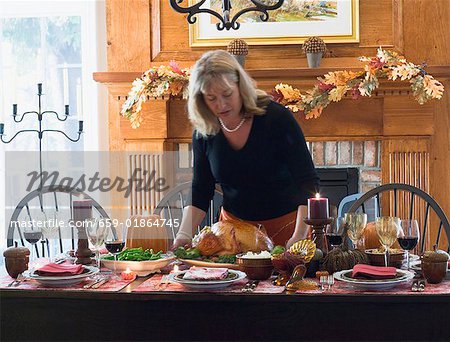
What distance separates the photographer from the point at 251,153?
2.62 meters

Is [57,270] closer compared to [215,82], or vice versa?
[57,270]

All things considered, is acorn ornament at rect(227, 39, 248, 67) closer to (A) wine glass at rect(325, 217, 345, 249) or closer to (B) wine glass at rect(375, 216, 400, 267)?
(A) wine glass at rect(325, 217, 345, 249)

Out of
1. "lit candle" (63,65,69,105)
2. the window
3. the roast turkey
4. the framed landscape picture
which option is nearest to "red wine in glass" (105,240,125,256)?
the roast turkey

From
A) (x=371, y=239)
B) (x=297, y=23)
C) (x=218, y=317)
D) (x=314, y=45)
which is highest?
(x=297, y=23)

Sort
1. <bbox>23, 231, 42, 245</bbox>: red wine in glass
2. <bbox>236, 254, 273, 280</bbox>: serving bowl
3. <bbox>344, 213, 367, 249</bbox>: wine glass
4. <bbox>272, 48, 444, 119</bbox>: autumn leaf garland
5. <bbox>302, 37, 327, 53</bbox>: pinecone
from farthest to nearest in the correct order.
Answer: <bbox>302, 37, 327, 53</bbox>: pinecone
<bbox>272, 48, 444, 119</bbox>: autumn leaf garland
<bbox>23, 231, 42, 245</bbox>: red wine in glass
<bbox>344, 213, 367, 249</bbox>: wine glass
<bbox>236, 254, 273, 280</bbox>: serving bowl

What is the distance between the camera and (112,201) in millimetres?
4316

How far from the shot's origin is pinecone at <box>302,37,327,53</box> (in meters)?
3.93

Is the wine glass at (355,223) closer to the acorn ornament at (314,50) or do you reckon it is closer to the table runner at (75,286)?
the table runner at (75,286)

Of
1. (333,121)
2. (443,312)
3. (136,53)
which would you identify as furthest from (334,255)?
(136,53)

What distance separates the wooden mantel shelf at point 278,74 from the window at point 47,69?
→ 363 mm

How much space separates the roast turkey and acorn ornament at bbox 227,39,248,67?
1.89 m

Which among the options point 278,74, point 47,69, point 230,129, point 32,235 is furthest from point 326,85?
point 32,235

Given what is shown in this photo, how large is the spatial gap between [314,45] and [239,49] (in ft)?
Answer: 1.30

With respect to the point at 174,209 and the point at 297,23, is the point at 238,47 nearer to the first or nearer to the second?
the point at 297,23
